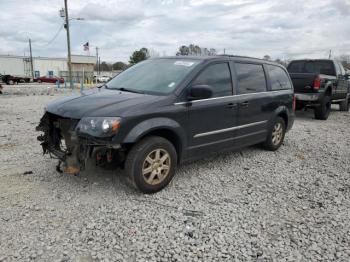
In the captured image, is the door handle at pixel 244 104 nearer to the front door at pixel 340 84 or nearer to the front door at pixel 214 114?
the front door at pixel 214 114

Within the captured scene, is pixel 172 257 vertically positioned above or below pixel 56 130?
below

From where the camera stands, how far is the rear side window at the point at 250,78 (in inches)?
203

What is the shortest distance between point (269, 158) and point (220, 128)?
1.62 m

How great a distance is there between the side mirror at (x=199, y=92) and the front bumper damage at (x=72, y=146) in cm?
121

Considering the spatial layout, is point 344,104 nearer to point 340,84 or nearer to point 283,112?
point 340,84

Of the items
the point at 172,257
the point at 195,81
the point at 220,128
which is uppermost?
the point at 195,81

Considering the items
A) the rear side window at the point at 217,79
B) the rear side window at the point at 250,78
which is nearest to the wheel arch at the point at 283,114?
the rear side window at the point at 250,78

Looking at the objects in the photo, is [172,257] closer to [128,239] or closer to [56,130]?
[128,239]

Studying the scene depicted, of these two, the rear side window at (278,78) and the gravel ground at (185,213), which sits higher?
the rear side window at (278,78)

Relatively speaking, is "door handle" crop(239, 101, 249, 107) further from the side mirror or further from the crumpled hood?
the crumpled hood

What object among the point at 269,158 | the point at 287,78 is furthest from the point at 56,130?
the point at 287,78

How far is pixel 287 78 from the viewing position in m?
6.61

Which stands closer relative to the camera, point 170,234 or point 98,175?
point 170,234

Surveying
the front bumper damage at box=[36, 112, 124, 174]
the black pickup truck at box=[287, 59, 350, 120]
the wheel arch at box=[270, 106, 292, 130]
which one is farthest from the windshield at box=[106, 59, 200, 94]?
the black pickup truck at box=[287, 59, 350, 120]
